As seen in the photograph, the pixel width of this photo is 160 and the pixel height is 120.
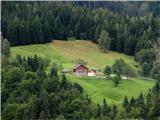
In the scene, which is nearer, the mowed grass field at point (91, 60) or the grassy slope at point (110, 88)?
the grassy slope at point (110, 88)

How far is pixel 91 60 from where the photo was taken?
118125 mm

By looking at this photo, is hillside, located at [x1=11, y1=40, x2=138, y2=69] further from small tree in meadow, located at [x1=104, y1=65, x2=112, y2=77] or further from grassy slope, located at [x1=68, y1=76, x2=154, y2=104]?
grassy slope, located at [x1=68, y1=76, x2=154, y2=104]

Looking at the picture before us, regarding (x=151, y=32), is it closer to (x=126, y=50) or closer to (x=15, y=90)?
(x=126, y=50)

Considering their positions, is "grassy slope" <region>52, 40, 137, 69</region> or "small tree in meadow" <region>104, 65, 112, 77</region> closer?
"small tree in meadow" <region>104, 65, 112, 77</region>

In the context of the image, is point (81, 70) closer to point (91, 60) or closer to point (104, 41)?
point (91, 60)

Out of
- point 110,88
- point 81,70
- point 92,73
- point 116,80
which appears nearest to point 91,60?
point 92,73

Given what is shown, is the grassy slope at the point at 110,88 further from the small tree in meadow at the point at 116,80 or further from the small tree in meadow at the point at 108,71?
the small tree in meadow at the point at 108,71

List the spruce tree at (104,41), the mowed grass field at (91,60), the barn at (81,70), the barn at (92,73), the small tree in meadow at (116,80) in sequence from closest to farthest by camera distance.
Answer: the mowed grass field at (91,60), the small tree in meadow at (116,80), the barn at (81,70), the barn at (92,73), the spruce tree at (104,41)

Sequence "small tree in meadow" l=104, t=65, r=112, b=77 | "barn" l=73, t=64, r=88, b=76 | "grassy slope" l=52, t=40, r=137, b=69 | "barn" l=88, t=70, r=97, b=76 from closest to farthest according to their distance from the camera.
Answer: "small tree in meadow" l=104, t=65, r=112, b=77 < "barn" l=73, t=64, r=88, b=76 < "barn" l=88, t=70, r=97, b=76 < "grassy slope" l=52, t=40, r=137, b=69

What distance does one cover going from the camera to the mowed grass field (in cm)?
8862

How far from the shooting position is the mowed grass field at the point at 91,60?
88625mm

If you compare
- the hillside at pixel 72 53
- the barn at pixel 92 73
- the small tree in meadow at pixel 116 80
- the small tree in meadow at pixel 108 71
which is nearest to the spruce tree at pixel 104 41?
the hillside at pixel 72 53

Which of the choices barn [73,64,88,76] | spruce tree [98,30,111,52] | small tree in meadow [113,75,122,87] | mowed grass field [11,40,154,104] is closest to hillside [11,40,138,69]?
mowed grass field [11,40,154,104]

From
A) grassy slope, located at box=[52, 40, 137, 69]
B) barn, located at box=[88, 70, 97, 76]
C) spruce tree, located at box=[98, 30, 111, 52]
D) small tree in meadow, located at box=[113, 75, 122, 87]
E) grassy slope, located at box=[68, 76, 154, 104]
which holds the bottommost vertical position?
grassy slope, located at box=[68, 76, 154, 104]
